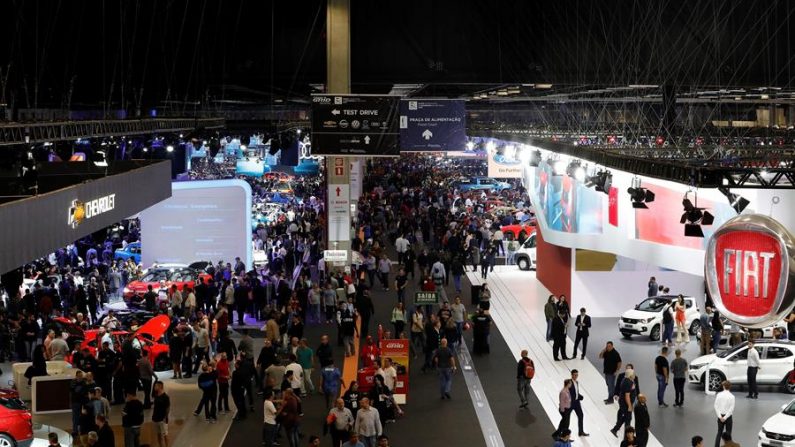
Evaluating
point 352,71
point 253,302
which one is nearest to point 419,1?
point 352,71

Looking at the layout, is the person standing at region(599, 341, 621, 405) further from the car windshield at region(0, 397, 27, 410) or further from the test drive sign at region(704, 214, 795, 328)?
the car windshield at region(0, 397, 27, 410)

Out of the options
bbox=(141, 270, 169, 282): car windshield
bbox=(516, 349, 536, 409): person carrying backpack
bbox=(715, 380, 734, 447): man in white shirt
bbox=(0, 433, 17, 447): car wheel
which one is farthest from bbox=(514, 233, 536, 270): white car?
bbox=(0, 433, 17, 447): car wheel

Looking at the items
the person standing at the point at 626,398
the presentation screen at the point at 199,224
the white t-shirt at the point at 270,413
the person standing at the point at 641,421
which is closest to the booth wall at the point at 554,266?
the presentation screen at the point at 199,224

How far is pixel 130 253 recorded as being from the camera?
34.0 metres

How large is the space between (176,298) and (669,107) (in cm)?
1503

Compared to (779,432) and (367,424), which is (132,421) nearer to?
(367,424)

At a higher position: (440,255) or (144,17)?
(144,17)

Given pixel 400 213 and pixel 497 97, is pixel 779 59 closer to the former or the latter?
pixel 497 97

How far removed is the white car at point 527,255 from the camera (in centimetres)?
3569

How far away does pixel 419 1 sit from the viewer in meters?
31.1

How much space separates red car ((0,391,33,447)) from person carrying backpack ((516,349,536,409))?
7523mm

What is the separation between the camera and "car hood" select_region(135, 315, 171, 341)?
73.2ft

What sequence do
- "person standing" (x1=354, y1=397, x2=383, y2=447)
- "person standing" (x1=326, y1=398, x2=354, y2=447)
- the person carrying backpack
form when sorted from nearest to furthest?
"person standing" (x1=354, y1=397, x2=383, y2=447) < "person standing" (x1=326, y1=398, x2=354, y2=447) < the person carrying backpack

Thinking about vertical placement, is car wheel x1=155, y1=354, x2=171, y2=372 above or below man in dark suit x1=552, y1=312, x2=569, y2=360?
below
